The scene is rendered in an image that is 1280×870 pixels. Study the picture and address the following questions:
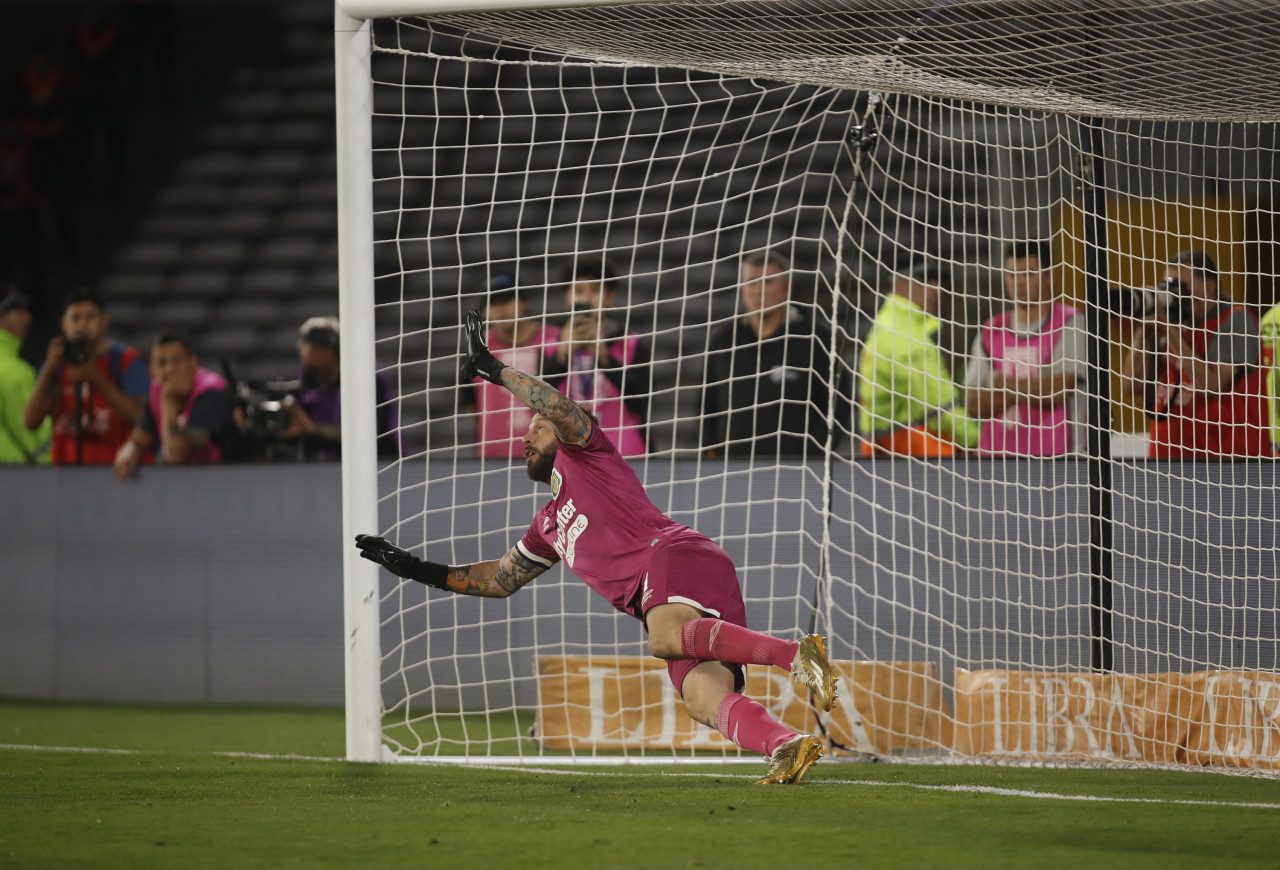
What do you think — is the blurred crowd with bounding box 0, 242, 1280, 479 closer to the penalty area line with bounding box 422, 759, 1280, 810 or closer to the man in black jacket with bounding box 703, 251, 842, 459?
the man in black jacket with bounding box 703, 251, 842, 459

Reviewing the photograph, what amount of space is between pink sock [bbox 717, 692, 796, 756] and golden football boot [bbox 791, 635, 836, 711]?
23 cm

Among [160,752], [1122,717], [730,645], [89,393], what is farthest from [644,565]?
[89,393]

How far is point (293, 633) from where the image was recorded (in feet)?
25.2

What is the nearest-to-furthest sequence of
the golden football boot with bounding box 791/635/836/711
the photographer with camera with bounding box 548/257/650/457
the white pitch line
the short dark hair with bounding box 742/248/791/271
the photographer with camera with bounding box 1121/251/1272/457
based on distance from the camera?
1. the golden football boot with bounding box 791/635/836/711
2. the white pitch line
3. the photographer with camera with bounding box 1121/251/1272/457
4. the photographer with camera with bounding box 548/257/650/457
5. the short dark hair with bounding box 742/248/791/271

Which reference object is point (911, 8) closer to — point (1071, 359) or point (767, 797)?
point (1071, 359)

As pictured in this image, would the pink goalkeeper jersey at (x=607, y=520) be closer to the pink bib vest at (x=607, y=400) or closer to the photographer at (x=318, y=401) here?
the pink bib vest at (x=607, y=400)

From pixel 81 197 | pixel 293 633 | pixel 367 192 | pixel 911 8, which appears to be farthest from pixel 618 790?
pixel 81 197

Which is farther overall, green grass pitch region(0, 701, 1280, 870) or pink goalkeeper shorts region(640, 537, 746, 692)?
pink goalkeeper shorts region(640, 537, 746, 692)

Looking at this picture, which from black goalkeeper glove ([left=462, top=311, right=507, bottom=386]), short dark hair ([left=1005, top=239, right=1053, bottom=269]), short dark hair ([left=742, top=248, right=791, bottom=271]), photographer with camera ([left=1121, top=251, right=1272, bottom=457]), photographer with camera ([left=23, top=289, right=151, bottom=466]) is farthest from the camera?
photographer with camera ([left=23, top=289, right=151, bottom=466])

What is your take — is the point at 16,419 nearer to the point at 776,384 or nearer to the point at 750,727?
the point at 776,384

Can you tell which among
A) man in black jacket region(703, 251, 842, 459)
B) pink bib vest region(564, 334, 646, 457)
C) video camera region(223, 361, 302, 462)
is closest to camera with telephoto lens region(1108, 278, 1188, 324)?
man in black jacket region(703, 251, 842, 459)

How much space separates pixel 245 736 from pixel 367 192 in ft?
8.31

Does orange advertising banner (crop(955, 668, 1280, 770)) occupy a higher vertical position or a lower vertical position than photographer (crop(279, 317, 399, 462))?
lower

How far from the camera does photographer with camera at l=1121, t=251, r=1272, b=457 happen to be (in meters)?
6.14
